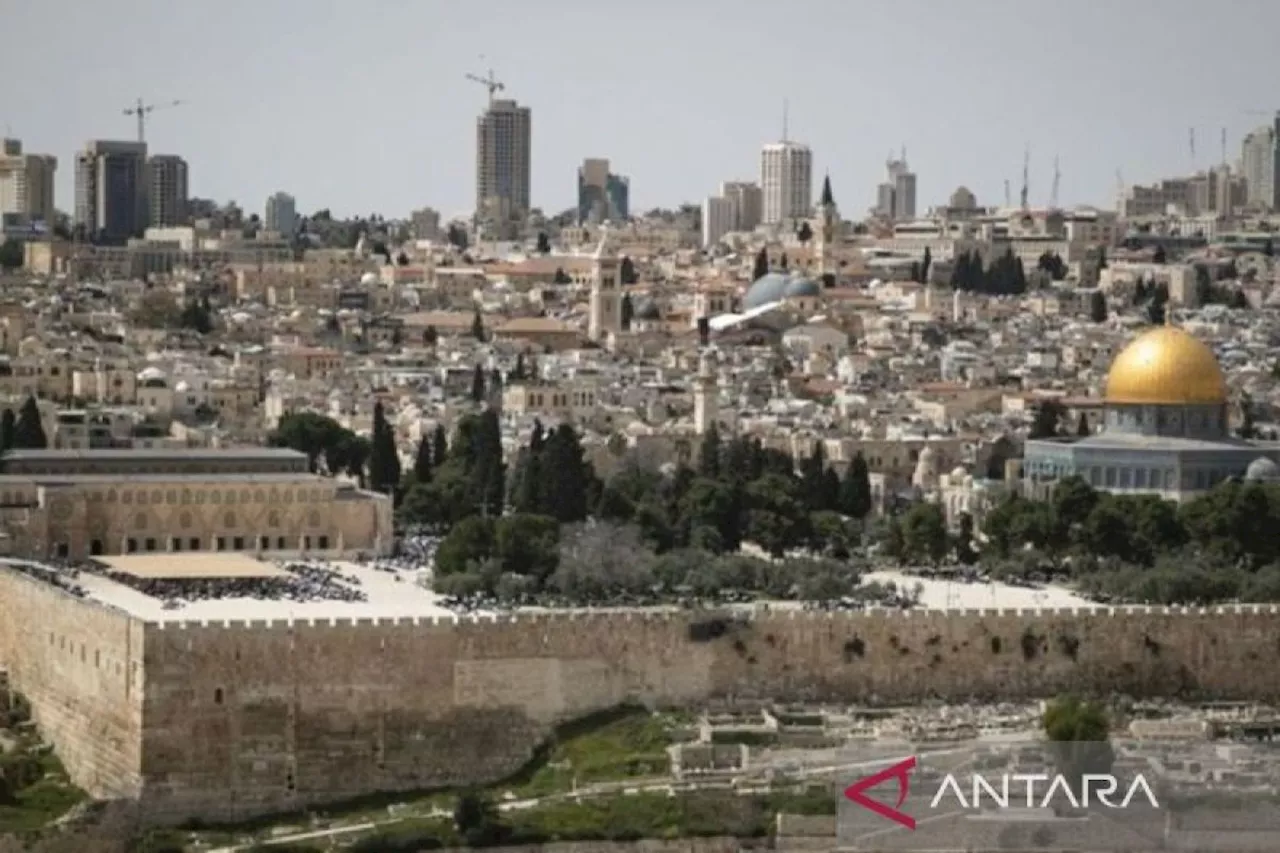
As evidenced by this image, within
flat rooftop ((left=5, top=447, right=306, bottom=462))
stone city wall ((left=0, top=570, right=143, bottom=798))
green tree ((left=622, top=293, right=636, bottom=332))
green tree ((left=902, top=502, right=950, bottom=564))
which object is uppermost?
green tree ((left=622, top=293, right=636, bottom=332))

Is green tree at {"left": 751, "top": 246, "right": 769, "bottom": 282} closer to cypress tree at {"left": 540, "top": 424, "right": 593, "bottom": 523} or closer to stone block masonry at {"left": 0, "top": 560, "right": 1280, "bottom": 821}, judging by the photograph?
cypress tree at {"left": 540, "top": 424, "right": 593, "bottom": 523}

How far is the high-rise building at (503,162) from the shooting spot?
13888cm

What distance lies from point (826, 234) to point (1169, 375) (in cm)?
5119

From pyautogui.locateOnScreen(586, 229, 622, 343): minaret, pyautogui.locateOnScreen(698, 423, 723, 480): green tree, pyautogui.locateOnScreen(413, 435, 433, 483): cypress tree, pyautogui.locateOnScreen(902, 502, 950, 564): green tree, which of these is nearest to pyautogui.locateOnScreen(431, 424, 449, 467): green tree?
pyautogui.locateOnScreen(413, 435, 433, 483): cypress tree

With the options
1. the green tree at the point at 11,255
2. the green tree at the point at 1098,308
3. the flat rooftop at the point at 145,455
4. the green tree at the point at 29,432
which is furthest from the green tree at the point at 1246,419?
the green tree at the point at 11,255

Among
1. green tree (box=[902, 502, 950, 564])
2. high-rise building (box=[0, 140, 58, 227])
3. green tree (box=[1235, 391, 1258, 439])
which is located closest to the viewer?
green tree (box=[902, 502, 950, 564])

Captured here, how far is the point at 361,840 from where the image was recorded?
3167 cm

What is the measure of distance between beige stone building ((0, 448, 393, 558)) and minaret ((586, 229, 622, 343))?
36.0 meters

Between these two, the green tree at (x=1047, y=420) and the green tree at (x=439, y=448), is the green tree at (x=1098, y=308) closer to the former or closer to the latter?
the green tree at (x=1047, y=420)

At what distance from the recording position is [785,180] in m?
138

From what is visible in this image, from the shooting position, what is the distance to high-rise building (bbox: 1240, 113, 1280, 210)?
137m

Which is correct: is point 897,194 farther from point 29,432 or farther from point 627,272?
point 29,432

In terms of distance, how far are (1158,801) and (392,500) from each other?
18713mm

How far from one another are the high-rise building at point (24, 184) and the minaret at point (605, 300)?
124 ft
